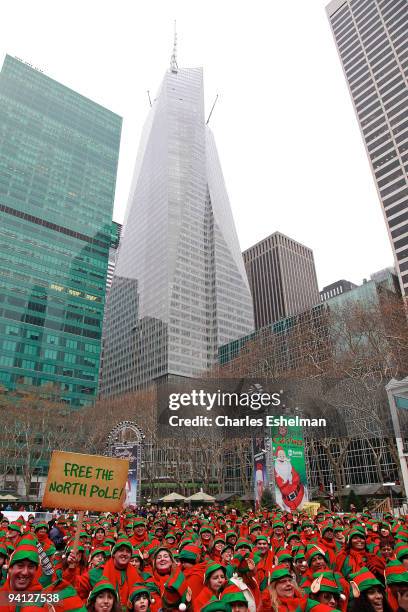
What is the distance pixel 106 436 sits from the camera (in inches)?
1857

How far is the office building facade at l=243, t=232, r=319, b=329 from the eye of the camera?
152m

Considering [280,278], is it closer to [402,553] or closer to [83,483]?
[83,483]

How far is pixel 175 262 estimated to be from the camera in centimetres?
12031

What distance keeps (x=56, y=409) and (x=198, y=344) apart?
67.4 meters

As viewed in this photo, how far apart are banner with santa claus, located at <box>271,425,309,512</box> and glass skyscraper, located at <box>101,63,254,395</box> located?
87.8 metres

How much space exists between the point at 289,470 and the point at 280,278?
135 metres

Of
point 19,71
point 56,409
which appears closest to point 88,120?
point 19,71

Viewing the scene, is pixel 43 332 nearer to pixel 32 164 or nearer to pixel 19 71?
pixel 32 164

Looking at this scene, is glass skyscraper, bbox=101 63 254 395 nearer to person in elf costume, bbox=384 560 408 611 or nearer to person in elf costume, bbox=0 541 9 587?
person in elf costume, bbox=0 541 9 587

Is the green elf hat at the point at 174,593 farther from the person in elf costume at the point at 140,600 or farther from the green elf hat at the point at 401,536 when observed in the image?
the green elf hat at the point at 401,536

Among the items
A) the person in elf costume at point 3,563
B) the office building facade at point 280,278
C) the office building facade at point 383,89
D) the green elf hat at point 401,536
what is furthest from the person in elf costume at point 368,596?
the office building facade at point 280,278

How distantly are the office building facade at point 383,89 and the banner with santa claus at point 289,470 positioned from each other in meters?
61.6

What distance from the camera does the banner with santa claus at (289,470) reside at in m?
20.7

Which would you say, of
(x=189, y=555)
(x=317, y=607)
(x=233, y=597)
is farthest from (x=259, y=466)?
(x=233, y=597)
